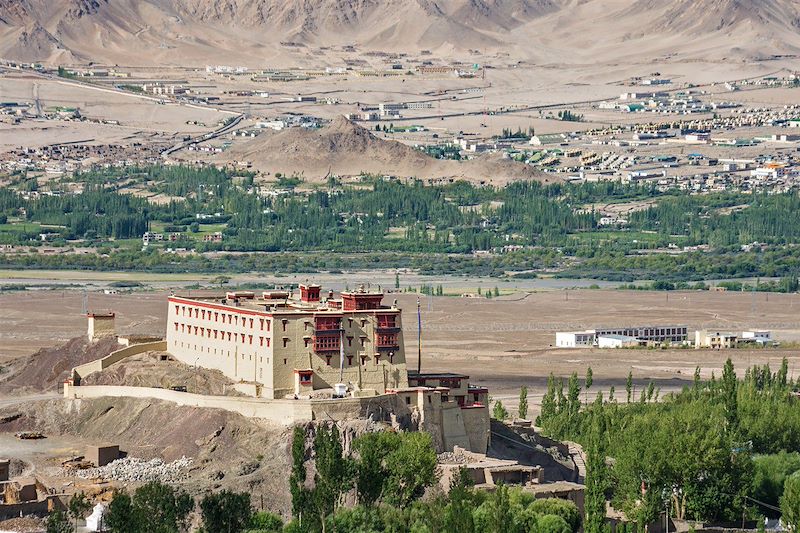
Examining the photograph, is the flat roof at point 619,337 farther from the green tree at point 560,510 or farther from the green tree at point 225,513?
the green tree at point 225,513

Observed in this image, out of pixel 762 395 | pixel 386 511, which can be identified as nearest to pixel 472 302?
pixel 762 395

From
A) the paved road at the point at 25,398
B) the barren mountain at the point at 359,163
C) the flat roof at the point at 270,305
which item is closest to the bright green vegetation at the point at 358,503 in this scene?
the flat roof at the point at 270,305

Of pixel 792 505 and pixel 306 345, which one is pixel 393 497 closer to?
pixel 306 345

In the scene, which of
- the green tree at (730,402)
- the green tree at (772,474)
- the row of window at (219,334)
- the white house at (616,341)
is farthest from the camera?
the white house at (616,341)

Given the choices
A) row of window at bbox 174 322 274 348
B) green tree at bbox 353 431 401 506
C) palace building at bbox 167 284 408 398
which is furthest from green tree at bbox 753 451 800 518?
row of window at bbox 174 322 274 348

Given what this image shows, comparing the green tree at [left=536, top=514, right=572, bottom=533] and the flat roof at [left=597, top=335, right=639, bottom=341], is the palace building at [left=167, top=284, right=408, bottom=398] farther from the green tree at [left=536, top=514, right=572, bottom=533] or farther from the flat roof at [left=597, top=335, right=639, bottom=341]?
the flat roof at [left=597, top=335, right=639, bottom=341]
